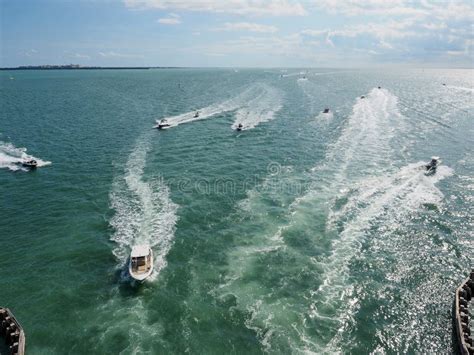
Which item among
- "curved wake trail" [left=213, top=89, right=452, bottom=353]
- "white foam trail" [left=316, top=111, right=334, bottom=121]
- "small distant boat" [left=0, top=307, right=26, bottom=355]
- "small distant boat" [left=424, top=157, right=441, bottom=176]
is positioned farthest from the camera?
"white foam trail" [left=316, top=111, right=334, bottom=121]

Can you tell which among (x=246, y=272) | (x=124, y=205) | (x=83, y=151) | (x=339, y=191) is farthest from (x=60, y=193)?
(x=339, y=191)

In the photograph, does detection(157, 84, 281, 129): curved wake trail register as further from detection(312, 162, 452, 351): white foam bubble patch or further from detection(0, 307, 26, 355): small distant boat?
detection(0, 307, 26, 355): small distant boat

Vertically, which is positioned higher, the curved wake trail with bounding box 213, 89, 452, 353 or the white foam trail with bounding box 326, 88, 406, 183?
the white foam trail with bounding box 326, 88, 406, 183

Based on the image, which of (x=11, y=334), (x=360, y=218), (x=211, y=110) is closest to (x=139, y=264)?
(x=11, y=334)

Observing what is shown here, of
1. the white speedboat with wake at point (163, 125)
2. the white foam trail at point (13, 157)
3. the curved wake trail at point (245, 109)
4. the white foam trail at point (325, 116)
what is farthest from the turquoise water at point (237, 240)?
the white foam trail at point (325, 116)

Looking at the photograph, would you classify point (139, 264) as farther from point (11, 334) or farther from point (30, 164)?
point (30, 164)

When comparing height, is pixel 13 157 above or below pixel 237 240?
above

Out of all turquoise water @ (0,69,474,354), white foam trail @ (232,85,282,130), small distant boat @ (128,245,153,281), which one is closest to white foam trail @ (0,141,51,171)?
turquoise water @ (0,69,474,354)
